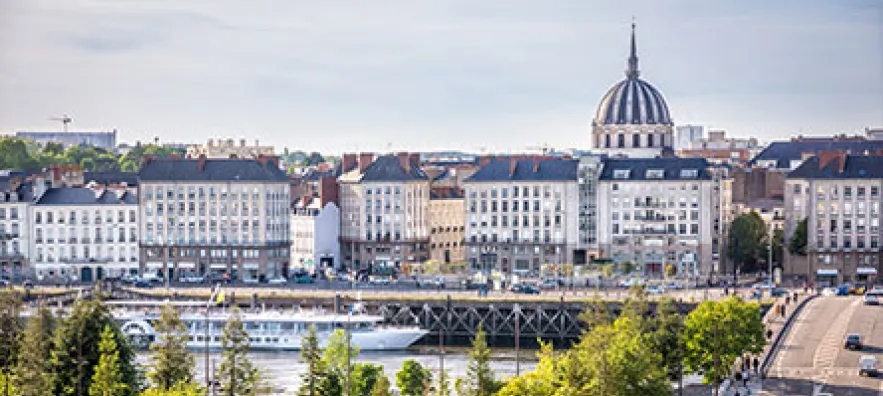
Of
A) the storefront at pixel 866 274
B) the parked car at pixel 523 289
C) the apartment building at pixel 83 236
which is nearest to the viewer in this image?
the parked car at pixel 523 289

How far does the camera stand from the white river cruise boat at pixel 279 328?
116625 mm

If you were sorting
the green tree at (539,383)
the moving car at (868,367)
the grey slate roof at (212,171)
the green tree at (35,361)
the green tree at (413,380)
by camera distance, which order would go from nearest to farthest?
the green tree at (539,383) < the green tree at (35,361) < the moving car at (868,367) < the green tree at (413,380) < the grey slate roof at (212,171)

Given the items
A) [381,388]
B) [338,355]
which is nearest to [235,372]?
[381,388]

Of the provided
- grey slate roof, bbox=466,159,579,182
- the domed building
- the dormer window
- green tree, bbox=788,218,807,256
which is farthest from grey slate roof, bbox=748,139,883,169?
green tree, bbox=788,218,807,256

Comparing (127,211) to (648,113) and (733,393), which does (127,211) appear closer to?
(648,113)

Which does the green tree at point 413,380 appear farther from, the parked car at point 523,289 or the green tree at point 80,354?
the parked car at point 523,289

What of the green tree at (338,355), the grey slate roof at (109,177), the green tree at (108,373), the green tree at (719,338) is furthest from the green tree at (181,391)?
the grey slate roof at (109,177)

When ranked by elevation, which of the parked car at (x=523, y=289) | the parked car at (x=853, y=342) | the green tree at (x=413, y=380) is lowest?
the green tree at (x=413, y=380)

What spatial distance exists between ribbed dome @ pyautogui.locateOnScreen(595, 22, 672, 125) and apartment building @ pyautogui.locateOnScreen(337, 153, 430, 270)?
33.0m

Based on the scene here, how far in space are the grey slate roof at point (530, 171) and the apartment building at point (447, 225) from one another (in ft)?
10.7

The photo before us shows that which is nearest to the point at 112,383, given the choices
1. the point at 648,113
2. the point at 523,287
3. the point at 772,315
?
the point at 772,315

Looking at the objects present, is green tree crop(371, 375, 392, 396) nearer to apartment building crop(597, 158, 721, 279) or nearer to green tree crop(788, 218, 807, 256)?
apartment building crop(597, 158, 721, 279)

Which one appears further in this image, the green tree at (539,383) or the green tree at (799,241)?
the green tree at (799,241)

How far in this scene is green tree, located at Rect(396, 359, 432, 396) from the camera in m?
88.9
